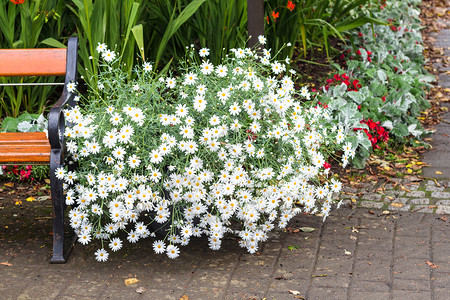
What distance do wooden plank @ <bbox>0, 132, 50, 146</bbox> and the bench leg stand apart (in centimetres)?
30

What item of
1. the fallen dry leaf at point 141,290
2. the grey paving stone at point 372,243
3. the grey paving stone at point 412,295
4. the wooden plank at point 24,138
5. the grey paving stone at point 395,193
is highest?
the wooden plank at point 24,138

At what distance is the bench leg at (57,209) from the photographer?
3297 mm

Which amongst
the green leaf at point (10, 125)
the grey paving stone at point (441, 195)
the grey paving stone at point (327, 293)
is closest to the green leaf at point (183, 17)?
the green leaf at point (10, 125)

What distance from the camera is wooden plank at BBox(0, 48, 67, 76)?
375cm

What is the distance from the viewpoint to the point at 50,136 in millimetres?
3266

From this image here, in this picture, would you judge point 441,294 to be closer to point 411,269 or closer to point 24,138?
point 411,269

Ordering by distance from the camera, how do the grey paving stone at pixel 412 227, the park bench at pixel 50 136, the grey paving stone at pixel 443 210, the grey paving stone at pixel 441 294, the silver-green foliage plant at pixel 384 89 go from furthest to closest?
the silver-green foliage plant at pixel 384 89 → the grey paving stone at pixel 443 210 → the grey paving stone at pixel 412 227 → the park bench at pixel 50 136 → the grey paving stone at pixel 441 294

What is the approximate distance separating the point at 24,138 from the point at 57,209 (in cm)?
54

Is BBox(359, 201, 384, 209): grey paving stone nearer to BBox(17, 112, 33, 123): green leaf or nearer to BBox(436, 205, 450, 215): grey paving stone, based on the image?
BBox(436, 205, 450, 215): grey paving stone

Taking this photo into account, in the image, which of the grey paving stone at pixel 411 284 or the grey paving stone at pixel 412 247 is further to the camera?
the grey paving stone at pixel 412 247

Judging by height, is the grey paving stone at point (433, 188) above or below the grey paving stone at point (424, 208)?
below

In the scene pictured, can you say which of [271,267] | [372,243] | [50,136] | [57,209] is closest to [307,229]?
[372,243]

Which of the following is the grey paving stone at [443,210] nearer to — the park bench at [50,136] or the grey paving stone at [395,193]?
the grey paving stone at [395,193]

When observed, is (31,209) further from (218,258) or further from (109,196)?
(218,258)
